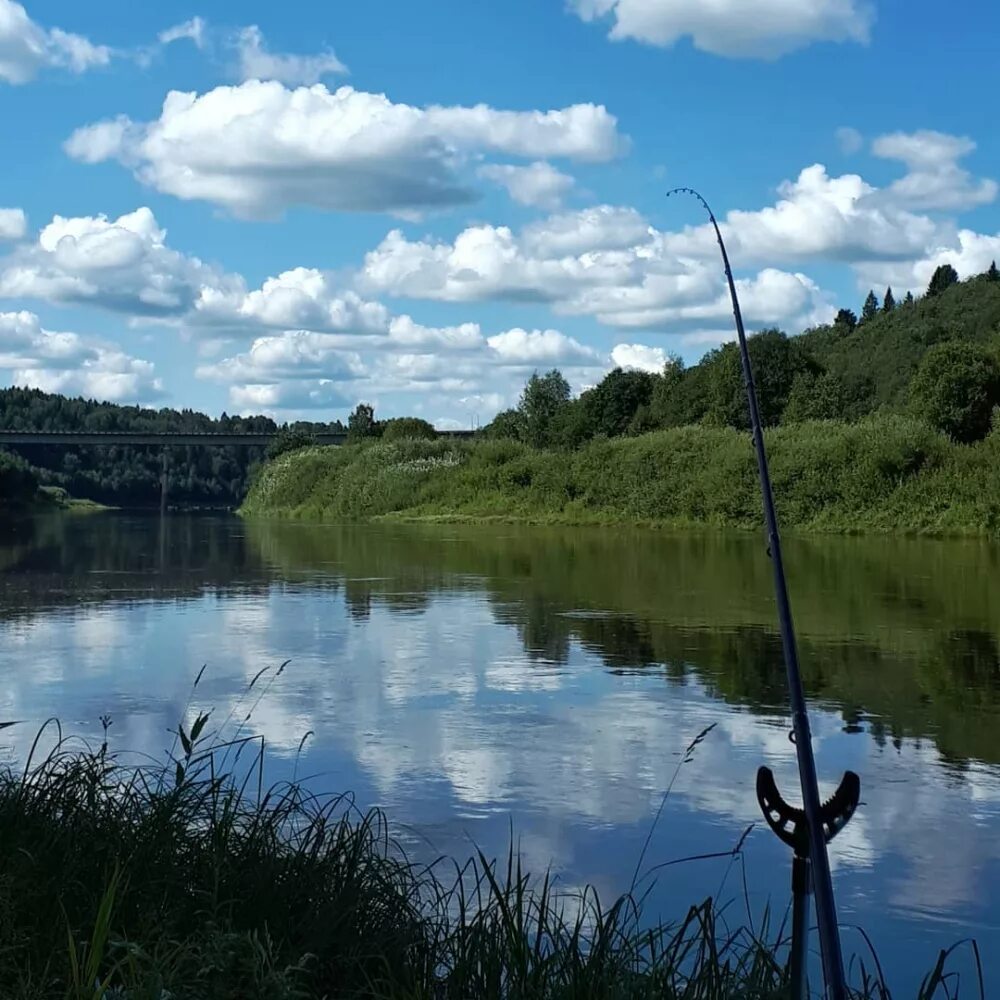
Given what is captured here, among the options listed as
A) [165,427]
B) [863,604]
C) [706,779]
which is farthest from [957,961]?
[165,427]

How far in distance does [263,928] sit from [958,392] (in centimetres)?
4439

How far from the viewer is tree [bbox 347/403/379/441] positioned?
97.8 m

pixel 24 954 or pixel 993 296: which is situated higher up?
pixel 993 296

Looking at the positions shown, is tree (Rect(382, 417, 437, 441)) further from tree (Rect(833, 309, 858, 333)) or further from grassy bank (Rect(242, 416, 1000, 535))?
tree (Rect(833, 309, 858, 333))

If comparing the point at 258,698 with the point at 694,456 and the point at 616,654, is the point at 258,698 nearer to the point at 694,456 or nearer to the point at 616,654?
the point at 616,654

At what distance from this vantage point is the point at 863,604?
18.6 m

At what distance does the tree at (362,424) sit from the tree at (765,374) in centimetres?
3554

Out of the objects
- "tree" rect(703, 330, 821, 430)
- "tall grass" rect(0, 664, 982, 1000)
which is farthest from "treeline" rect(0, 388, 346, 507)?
"tall grass" rect(0, 664, 982, 1000)

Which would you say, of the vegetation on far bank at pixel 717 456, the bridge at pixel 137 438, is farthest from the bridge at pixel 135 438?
the vegetation on far bank at pixel 717 456

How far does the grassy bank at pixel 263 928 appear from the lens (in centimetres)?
379

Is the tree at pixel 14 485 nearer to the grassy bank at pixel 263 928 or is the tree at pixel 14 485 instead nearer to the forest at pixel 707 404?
the forest at pixel 707 404

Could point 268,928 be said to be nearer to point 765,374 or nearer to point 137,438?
point 765,374

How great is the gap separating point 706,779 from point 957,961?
9.33 ft

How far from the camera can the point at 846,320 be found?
414 ft
